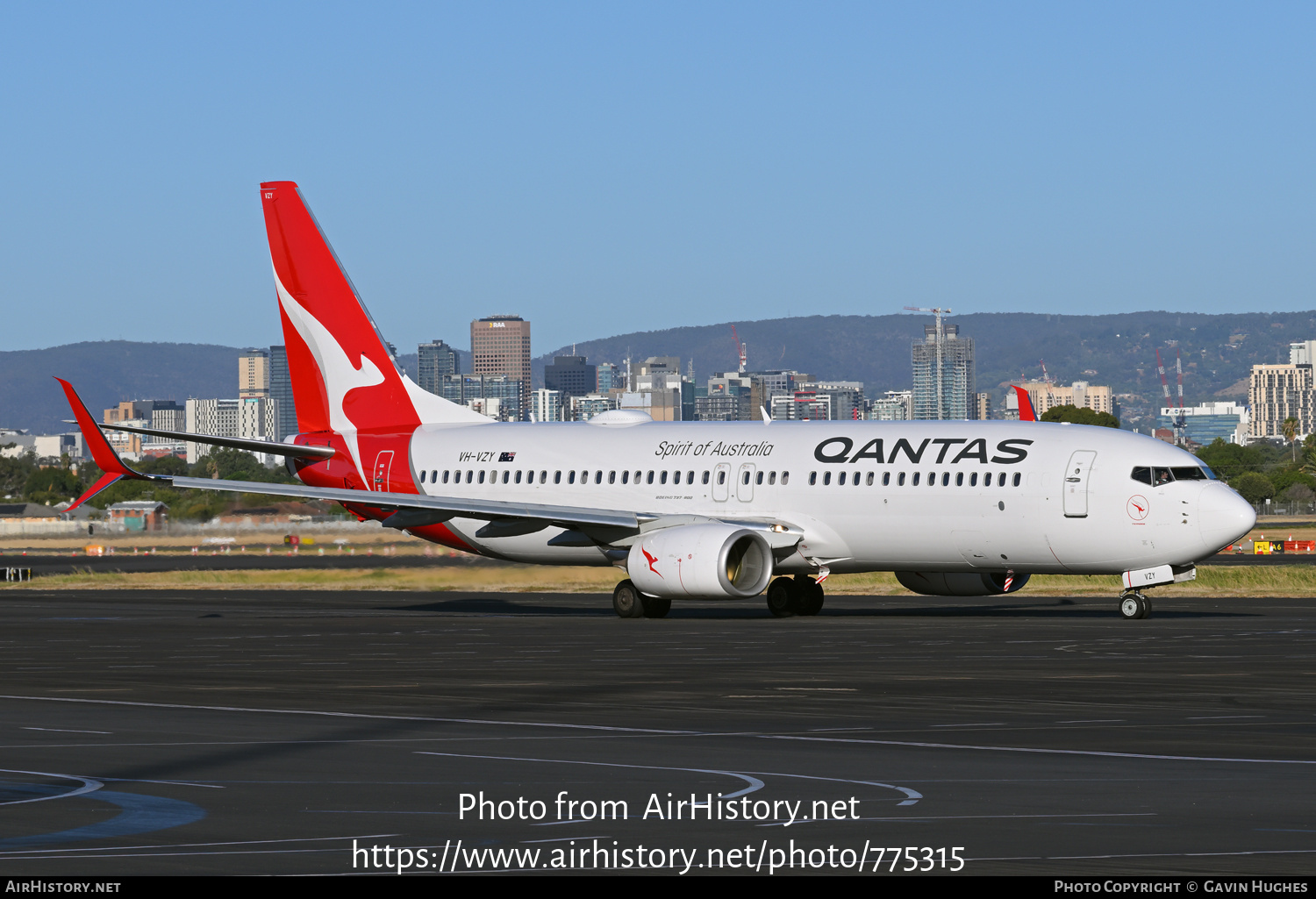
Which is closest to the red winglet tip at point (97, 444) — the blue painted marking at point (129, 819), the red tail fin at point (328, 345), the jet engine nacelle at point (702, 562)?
the red tail fin at point (328, 345)

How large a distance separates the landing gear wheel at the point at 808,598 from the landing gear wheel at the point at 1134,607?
23.1 feet

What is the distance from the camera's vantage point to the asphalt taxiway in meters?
12.1

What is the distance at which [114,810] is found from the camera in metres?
13.5

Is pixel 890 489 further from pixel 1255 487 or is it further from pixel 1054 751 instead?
pixel 1255 487

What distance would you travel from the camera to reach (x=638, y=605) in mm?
41531

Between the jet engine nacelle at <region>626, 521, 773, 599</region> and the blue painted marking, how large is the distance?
24775 mm

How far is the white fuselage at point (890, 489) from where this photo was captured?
124 ft

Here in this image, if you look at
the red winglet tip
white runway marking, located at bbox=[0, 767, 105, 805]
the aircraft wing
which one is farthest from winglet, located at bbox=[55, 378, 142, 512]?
white runway marking, located at bbox=[0, 767, 105, 805]

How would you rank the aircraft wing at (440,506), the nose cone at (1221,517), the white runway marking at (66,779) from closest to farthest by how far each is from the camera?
the white runway marking at (66,779), the nose cone at (1221,517), the aircraft wing at (440,506)

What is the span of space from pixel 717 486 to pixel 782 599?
291 centimetres

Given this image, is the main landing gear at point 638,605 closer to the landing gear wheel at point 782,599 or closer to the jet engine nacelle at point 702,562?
the jet engine nacelle at point 702,562

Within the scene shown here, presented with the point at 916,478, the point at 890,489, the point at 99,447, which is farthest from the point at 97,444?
the point at 916,478

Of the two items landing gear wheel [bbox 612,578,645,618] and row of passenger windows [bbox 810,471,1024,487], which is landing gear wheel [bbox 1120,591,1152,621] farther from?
landing gear wheel [bbox 612,578,645,618]
